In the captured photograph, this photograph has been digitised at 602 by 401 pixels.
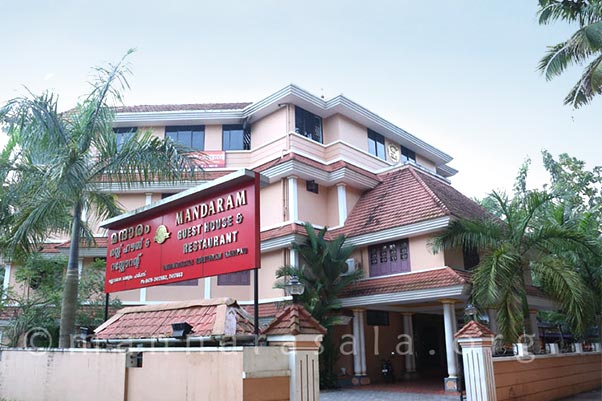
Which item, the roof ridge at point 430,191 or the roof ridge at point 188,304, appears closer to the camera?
the roof ridge at point 188,304

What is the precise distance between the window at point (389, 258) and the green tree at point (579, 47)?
6.30 m

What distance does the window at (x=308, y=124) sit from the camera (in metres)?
19.2

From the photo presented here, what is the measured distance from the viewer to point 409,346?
63.8ft

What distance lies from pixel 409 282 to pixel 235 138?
9534 millimetres

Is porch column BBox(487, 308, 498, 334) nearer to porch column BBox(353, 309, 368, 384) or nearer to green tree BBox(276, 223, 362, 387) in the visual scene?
porch column BBox(353, 309, 368, 384)

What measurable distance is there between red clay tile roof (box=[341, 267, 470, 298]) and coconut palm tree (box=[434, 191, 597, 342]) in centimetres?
73

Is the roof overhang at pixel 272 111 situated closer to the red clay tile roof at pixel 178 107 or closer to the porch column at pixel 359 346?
the red clay tile roof at pixel 178 107

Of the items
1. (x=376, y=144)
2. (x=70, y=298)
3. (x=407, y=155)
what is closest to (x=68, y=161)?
(x=70, y=298)

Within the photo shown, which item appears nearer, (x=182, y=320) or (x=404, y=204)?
(x=182, y=320)

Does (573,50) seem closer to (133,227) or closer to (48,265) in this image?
(133,227)

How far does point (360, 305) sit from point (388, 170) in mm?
6233

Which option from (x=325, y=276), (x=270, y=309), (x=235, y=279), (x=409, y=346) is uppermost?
(x=235, y=279)

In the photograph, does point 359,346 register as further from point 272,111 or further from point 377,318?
point 272,111

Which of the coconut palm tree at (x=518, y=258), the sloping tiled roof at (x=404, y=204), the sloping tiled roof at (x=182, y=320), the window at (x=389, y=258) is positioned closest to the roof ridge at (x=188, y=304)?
the sloping tiled roof at (x=182, y=320)
